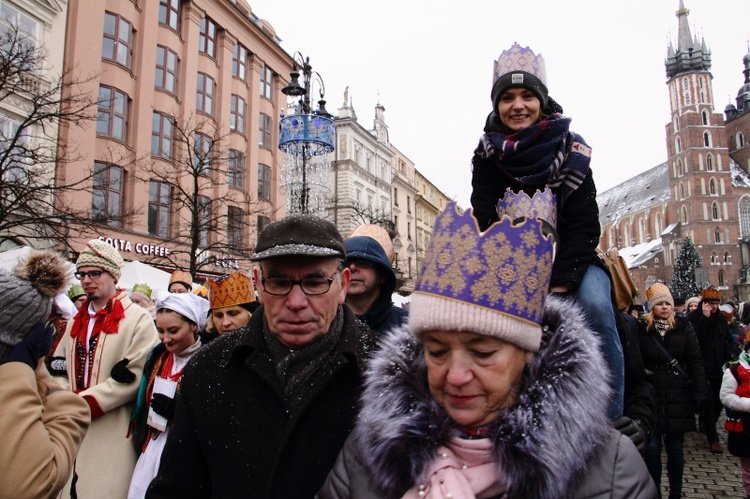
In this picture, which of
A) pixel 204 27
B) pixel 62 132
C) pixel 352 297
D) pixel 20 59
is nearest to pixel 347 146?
pixel 204 27

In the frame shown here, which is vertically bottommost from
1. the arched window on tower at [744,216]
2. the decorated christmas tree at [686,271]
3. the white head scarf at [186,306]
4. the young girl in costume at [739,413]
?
the young girl in costume at [739,413]

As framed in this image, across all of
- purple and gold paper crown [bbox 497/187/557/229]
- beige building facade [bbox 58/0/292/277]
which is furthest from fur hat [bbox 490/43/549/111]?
beige building facade [bbox 58/0/292/277]

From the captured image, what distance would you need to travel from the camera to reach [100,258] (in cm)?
435

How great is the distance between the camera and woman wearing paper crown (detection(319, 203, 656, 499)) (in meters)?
1.50

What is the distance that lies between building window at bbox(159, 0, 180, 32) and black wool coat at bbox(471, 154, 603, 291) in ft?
85.8

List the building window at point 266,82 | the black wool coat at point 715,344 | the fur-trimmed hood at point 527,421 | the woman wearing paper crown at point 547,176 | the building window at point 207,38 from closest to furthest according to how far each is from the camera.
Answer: the fur-trimmed hood at point 527,421
the woman wearing paper crown at point 547,176
the black wool coat at point 715,344
the building window at point 207,38
the building window at point 266,82

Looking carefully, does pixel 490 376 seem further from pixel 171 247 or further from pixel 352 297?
pixel 171 247

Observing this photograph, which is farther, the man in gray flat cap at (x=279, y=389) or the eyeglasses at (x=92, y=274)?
the eyeglasses at (x=92, y=274)

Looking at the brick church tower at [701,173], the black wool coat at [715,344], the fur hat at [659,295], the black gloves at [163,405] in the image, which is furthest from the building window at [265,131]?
the brick church tower at [701,173]

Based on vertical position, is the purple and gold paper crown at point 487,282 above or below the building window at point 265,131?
below

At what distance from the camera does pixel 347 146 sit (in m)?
45.4

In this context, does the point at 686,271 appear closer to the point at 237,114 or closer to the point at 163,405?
the point at 237,114

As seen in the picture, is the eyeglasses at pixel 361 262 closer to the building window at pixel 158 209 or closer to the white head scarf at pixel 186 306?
the white head scarf at pixel 186 306

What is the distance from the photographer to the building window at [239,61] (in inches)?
1162
